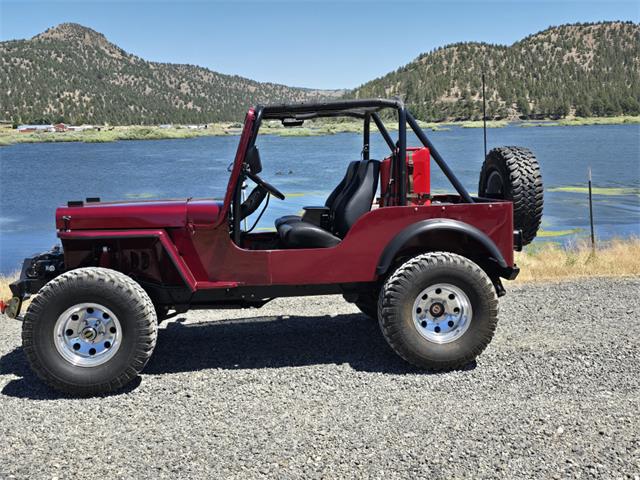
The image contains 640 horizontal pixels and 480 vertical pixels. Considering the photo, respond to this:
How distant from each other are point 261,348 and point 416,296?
1528 mm

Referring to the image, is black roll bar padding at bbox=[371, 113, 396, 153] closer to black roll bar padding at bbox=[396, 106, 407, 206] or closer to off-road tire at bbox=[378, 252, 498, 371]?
black roll bar padding at bbox=[396, 106, 407, 206]

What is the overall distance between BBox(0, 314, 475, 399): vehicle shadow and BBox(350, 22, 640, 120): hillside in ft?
354

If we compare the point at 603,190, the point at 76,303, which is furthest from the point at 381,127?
the point at 603,190

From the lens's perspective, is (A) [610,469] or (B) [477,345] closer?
(A) [610,469]

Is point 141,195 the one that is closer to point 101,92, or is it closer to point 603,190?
point 603,190

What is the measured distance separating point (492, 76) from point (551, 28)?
54.3 m

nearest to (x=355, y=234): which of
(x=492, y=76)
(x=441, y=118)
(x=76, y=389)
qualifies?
(x=76, y=389)

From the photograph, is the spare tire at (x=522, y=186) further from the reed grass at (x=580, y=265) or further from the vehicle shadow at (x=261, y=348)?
the reed grass at (x=580, y=265)

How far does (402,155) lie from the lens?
5164mm

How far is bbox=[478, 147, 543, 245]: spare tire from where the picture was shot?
5.78 meters

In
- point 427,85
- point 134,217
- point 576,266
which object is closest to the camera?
point 134,217

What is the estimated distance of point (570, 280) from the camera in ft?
28.4

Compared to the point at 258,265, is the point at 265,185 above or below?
above

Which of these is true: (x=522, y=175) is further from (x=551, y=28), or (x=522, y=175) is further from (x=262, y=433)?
(x=551, y=28)
